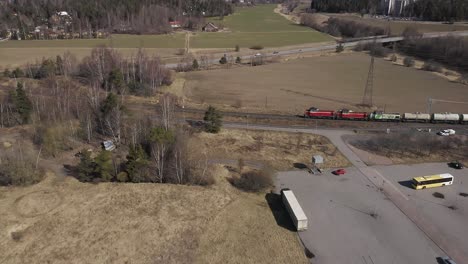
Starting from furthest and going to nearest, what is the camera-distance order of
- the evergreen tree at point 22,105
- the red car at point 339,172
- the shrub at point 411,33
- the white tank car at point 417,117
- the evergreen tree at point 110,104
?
the shrub at point 411,33 → the white tank car at point 417,117 → the evergreen tree at point 22,105 → the evergreen tree at point 110,104 → the red car at point 339,172

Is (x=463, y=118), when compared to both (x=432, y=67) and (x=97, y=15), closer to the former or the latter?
(x=432, y=67)

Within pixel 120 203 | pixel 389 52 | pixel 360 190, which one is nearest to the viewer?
pixel 120 203

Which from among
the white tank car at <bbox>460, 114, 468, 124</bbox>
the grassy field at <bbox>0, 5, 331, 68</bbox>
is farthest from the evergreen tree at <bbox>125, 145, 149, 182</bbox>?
the grassy field at <bbox>0, 5, 331, 68</bbox>

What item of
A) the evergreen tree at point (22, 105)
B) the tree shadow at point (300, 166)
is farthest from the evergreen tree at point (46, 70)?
the tree shadow at point (300, 166)

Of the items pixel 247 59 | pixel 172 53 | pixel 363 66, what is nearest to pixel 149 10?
pixel 172 53

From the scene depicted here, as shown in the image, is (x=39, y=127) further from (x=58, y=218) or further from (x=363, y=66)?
(x=363, y=66)

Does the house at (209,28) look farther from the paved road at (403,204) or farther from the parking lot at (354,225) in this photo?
the parking lot at (354,225)
